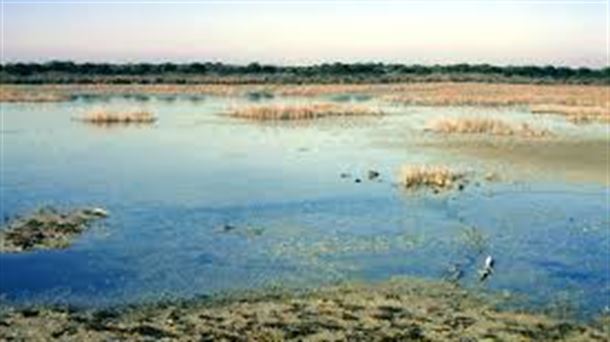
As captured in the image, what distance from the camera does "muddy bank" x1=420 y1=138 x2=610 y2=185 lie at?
87.6ft

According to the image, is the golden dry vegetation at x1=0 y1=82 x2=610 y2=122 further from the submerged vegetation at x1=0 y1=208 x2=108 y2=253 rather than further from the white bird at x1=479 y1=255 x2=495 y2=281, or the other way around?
the white bird at x1=479 y1=255 x2=495 y2=281

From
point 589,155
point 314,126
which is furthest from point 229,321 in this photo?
point 314,126

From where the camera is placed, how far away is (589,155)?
101ft

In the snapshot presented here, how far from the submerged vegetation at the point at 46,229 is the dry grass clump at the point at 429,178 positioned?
26.2 feet

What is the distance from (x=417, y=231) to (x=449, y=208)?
2.81 meters

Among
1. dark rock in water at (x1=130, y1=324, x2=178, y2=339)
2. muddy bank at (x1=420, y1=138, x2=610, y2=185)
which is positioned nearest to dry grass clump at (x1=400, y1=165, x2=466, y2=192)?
muddy bank at (x1=420, y1=138, x2=610, y2=185)

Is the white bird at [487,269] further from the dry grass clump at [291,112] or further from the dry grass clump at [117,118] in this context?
the dry grass clump at [291,112]

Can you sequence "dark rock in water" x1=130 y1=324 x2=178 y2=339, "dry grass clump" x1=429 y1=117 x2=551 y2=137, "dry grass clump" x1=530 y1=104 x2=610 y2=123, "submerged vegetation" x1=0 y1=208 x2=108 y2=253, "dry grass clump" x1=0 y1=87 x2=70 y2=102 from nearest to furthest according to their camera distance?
"dark rock in water" x1=130 y1=324 x2=178 y2=339 < "submerged vegetation" x1=0 y1=208 x2=108 y2=253 < "dry grass clump" x1=429 y1=117 x2=551 y2=137 < "dry grass clump" x1=530 y1=104 x2=610 y2=123 < "dry grass clump" x1=0 y1=87 x2=70 y2=102

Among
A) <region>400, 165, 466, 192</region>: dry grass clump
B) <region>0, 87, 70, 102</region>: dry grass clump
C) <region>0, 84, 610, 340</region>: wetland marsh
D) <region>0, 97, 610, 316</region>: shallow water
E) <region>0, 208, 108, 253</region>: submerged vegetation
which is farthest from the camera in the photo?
<region>0, 87, 70, 102</region>: dry grass clump

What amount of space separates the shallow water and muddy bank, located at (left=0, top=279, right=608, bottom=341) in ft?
2.60

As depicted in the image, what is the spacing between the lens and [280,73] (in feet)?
396

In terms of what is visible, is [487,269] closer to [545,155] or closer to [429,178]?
[429,178]

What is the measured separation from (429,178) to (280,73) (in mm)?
97352

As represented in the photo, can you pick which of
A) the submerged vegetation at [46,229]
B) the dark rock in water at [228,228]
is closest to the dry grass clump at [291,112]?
the submerged vegetation at [46,229]
